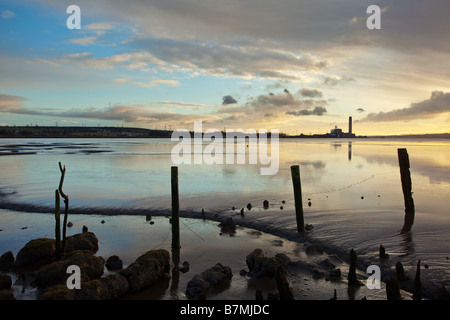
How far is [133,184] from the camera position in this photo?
3238cm

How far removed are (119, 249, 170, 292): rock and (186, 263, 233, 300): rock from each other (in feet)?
4.45

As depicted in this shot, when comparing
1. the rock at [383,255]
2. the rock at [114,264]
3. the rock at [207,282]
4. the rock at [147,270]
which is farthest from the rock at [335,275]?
the rock at [114,264]

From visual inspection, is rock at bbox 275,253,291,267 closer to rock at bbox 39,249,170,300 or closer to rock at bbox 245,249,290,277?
rock at bbox 245,249,290,277

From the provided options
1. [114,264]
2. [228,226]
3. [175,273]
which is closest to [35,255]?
[114,264]

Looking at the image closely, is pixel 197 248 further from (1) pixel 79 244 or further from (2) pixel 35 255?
(2) pixel 35 255

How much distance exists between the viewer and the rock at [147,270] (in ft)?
34.9

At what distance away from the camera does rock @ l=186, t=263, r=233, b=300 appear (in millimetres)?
10258

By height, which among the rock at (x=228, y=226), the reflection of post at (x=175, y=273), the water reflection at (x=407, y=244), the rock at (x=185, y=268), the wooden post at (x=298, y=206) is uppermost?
the wooden post at (x=298, y=206)

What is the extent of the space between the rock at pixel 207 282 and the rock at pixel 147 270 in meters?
1.36

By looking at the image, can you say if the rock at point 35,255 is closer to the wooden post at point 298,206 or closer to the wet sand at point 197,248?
the wet sand at point 197,248
